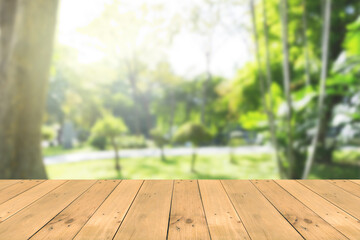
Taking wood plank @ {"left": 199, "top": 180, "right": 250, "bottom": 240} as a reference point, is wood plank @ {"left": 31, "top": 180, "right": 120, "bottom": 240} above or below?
above

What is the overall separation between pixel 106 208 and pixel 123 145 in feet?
32.9

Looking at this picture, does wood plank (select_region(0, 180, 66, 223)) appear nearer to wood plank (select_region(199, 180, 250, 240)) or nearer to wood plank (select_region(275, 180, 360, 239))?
wood plank (select_region(199, 180, 250, 240))

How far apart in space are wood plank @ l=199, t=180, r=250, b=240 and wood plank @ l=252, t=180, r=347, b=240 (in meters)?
0.20

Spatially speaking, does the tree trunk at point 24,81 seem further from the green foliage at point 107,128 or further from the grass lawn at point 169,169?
the grass lawn at point 169,169

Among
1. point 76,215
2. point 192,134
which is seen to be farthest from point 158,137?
point 76,215

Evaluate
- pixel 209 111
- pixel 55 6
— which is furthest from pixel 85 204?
pixel 209 111

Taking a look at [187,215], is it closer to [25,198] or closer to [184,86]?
[25,198]

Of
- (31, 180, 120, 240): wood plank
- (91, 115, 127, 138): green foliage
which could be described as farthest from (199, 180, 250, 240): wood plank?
(91, 115, 127, 138): green foliage

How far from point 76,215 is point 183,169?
652 centimetres

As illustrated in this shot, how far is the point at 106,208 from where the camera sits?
1.07 m

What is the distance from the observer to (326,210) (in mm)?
1067

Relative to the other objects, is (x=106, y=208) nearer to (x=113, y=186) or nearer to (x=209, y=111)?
(x=113, y=186)

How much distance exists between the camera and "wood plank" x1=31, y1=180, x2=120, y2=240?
86cm

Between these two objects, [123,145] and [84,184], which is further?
[123,145]
